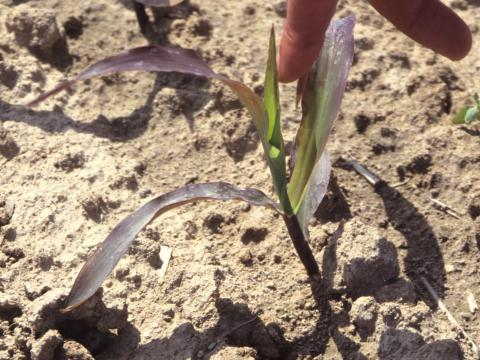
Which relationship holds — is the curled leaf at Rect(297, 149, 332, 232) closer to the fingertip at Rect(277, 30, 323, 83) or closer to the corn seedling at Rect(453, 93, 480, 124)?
the fingertip at Rect(277, 30, 323, 83)

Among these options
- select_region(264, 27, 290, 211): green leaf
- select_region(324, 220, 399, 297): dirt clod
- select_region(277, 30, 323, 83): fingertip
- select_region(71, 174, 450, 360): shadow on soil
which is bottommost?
select_region(71, 174, 450, 360): shadow on soil

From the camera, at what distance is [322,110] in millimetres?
1721

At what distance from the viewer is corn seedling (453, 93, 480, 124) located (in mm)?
2082

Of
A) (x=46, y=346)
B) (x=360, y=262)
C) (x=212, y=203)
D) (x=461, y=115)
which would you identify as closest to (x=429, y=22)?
(x=461, y=115)

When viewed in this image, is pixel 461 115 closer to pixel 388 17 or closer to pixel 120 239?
pixel 388 17

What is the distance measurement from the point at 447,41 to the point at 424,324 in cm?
63

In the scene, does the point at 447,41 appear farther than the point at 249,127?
No

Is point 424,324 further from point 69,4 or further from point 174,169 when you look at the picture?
point 69,4

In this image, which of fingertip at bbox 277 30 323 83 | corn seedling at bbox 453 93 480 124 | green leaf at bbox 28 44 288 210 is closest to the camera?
green leaf at bbox 28 44 288 210

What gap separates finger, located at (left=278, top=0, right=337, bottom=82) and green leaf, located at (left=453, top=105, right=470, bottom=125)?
23.8 inches

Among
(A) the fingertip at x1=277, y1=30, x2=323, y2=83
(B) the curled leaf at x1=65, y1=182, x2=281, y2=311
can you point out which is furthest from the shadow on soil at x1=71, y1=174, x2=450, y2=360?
(A) the fingertip at x1=277, y1=30, x2=323, y2=83

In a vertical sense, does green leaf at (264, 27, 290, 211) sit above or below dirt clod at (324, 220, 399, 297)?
above

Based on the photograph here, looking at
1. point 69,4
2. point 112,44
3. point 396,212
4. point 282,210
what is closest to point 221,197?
point 282,210

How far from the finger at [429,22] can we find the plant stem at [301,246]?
0.50 meters
